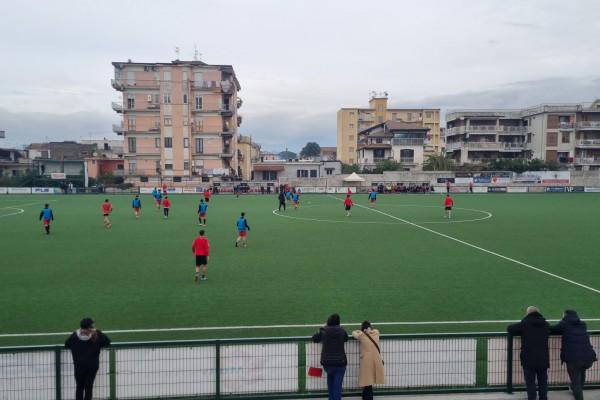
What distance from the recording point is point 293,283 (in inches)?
578

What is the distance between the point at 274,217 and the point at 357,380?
26.7m

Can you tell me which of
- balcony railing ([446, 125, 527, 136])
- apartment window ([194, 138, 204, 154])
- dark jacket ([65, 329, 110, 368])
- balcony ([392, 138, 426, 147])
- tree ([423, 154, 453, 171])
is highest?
balcony railing ([446, 125, 527, 136])

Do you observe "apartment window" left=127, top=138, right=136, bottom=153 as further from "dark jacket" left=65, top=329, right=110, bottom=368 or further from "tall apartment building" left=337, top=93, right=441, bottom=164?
"dark jacket" left=65, top=329, right=110, bottom=368

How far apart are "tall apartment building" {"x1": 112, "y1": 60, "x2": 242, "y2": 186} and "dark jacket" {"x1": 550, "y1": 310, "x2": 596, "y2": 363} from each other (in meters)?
67.6

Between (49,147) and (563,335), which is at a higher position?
(49,147)

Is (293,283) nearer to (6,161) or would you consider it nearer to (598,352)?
(598,352)

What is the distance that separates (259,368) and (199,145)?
6932 centimetres

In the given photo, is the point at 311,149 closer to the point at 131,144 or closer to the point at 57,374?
the point at 131,144

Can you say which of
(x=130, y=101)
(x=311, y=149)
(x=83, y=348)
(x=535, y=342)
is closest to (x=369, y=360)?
(x=535, y=342)

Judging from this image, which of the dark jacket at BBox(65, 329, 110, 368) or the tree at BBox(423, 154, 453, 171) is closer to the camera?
the dark jacket at BBox(65, 329, 110, 368)

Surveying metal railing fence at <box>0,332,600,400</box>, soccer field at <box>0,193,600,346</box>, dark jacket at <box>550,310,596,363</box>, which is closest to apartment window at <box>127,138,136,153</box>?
soccer field at <box>0,193,600,346</box>

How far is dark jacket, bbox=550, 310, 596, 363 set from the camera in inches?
285

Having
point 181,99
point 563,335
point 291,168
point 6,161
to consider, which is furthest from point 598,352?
point 6,161

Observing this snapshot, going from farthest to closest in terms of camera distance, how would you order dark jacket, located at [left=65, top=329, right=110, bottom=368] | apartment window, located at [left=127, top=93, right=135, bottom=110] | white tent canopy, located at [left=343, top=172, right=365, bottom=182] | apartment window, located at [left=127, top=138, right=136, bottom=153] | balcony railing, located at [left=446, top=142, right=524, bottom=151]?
balcony railing, located at [left=446, top=142, right=524, bottom=151], apartment window, located at [left=127, top=138, right=136, bottom=153], apartment window, located at [left=127, top=93, right=135, bottom=110], white tent canopy, located at [left=343, top=172, right=365, bottom=182], dark jacket, located at [left=65, top=329, right=110, bottom=368]
